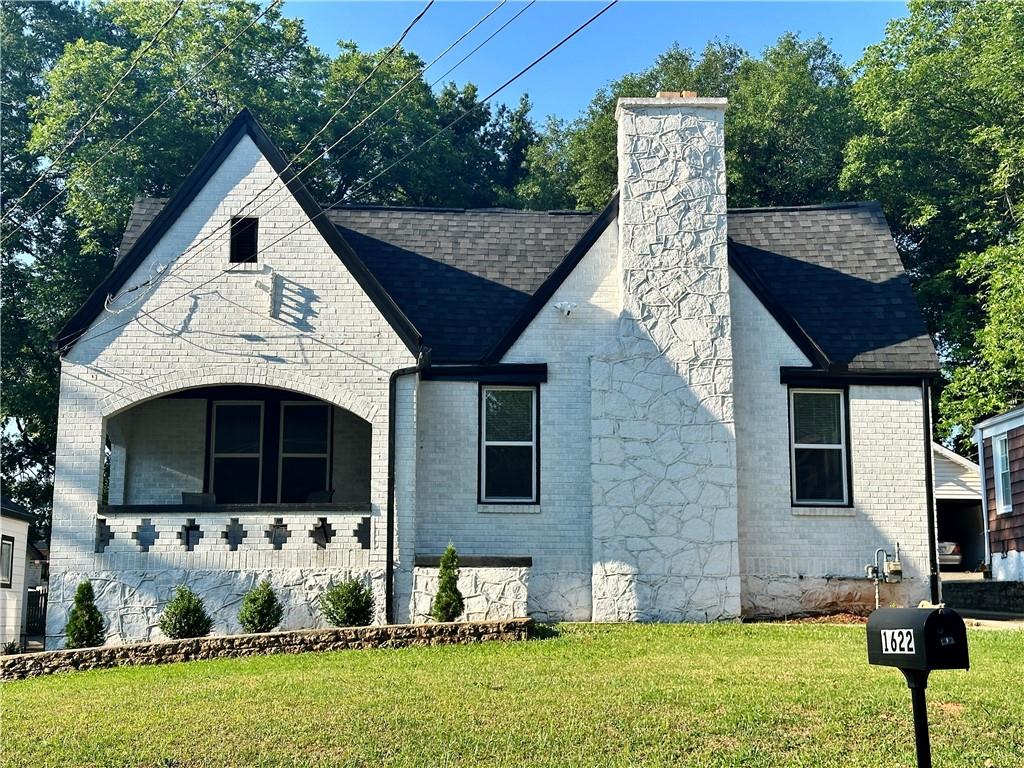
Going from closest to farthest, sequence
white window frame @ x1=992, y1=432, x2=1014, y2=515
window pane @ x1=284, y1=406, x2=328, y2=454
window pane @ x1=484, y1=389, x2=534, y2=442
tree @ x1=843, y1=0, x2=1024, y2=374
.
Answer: window pane @ x1=484, y1=389, x2=534, y2=442 < window pane @ x1=284, y1=406, x2=328, y2=454 < white window frame @ x1=992, y1=432, x2=1014, y2=515 < tree @ x1=843, y1=0, x2=1024, y2=374

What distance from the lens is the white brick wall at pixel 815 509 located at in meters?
17.2

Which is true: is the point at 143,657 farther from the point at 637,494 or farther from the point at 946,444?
the point at 946,444

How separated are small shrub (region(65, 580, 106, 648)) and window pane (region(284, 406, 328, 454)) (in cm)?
425

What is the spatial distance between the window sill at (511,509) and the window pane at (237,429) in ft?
12.4

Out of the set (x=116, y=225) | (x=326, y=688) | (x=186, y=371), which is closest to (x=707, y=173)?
(x=186, y=371)

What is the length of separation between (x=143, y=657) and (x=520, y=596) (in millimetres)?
4538

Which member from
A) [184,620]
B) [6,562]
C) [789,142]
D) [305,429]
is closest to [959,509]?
[789,142]

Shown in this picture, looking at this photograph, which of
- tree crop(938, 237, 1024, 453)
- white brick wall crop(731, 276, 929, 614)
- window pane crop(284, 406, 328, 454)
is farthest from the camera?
tree crop(938, 237, 1024, 453)

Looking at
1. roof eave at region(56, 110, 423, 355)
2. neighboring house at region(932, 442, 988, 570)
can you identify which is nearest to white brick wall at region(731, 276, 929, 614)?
roof eave at region(56, 110, 423, 355)

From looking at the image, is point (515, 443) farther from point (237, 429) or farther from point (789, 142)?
point (789, 142)

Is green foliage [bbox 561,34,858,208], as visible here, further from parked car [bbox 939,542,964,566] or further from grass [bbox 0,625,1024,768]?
grass [bbox 0,625,1024,768]

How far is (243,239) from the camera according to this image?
16.6 m

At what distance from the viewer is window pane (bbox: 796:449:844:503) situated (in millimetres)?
17578

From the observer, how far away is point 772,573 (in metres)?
17.2
